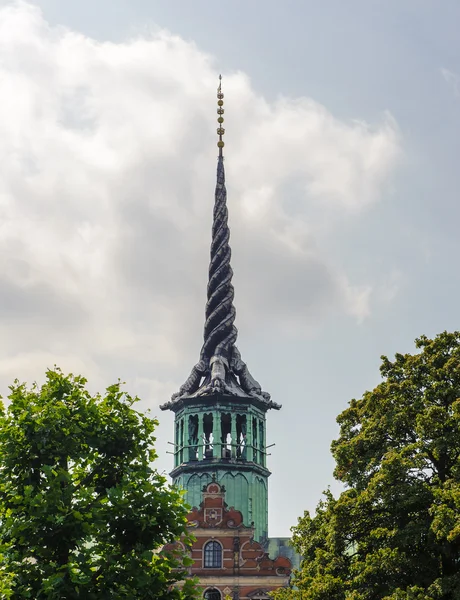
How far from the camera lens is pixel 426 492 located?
25266 mm

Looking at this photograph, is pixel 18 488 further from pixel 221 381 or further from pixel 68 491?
pixel 221 381

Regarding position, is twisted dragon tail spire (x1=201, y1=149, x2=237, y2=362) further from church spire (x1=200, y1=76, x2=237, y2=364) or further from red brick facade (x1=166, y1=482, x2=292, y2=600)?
red brick facade (x1=166, y1=482, x2=292, y2=600)

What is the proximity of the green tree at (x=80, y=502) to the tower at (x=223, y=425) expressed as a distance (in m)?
28.8

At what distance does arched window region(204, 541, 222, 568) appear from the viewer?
163ft

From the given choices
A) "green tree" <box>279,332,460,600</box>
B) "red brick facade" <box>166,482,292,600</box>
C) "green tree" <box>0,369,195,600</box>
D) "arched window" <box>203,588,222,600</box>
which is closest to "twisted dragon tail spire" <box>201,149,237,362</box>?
"red brick facade" <box>166,482,292,600</box>

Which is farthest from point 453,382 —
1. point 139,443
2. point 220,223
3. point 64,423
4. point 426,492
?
point 220,223

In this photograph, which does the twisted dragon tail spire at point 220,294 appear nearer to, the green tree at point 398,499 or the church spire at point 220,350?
the church spire at point 220,350

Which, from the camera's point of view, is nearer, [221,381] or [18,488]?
[18,488]

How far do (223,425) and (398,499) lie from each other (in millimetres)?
→ 30129

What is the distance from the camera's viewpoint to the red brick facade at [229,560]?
4922cm

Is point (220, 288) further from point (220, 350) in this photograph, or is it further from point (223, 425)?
point (223, 425)

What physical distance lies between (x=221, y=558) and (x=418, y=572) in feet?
86.4

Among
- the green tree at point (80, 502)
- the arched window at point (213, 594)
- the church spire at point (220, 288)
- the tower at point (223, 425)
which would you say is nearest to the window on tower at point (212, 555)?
the arched window at point (213, 594)

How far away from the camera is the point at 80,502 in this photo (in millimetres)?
21156
